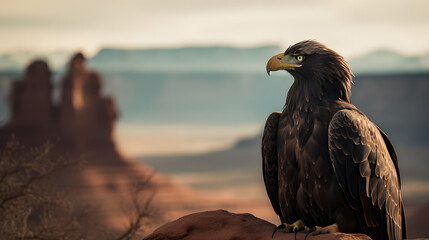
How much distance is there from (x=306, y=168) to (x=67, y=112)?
4595 cm

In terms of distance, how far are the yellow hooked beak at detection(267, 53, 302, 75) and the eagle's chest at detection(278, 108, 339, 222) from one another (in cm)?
54

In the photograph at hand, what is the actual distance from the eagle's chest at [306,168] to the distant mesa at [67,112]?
42.1 m

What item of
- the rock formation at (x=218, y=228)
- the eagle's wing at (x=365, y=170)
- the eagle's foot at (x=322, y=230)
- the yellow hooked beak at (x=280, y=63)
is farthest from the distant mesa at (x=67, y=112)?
the eagle's foot at (x=322, y=230)

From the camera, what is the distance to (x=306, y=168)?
20.5 feet

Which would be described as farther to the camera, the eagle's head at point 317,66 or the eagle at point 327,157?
the eagle's head at point 317,66

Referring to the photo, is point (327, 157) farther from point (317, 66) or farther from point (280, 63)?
point (280, 63)

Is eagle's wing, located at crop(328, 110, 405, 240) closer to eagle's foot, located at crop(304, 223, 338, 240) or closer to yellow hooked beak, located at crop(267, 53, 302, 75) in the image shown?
eagle's foot, located at crop(304, 223, 338, 240)

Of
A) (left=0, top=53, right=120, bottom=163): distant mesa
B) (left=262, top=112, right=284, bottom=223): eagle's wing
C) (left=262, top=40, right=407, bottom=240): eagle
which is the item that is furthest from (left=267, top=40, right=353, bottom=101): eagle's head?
(left=0, top=53, right=120, bottom=163): distant mesa

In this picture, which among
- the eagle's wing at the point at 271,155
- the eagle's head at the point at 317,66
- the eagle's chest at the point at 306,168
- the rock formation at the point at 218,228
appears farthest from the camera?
the eagle's wing at the point at 271,155

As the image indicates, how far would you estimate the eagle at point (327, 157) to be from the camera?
6219mm

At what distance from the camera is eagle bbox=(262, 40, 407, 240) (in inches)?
245

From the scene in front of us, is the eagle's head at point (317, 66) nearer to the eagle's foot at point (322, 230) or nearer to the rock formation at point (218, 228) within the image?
the eagle's foot at point (322, 230)

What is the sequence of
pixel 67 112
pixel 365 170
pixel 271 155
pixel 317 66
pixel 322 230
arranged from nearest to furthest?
pixel 322 230
pixel 365 170
pixel 317 66
pixel 271 155
pixel 67 112

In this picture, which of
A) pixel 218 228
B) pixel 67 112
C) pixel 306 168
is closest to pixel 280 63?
pixel 306 168
